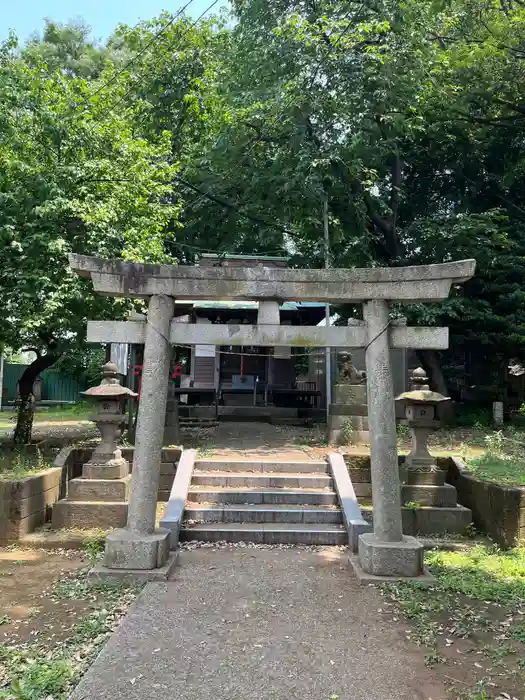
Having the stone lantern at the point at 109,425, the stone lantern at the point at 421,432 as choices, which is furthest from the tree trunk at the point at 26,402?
the stone lantern at the point at 421,432

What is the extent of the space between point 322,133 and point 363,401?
791 cm

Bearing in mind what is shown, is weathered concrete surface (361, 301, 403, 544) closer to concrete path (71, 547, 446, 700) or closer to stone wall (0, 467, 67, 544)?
concrete path (71, 547, 446, 700)

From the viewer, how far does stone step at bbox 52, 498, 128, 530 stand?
7992 mm

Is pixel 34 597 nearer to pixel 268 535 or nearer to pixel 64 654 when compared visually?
pixel 64 654

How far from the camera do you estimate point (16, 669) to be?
3.82 meters

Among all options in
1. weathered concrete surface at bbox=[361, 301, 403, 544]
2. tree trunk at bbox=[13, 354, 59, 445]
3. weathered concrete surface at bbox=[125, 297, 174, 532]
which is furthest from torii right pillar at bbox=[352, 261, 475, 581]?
tree trunk at bbox=[13, 354, 59, 445]

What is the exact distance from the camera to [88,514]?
8062 mm

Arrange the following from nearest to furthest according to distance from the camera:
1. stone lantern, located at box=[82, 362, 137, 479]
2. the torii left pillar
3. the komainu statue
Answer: the torii left pillar, stone lantern, located at box=[82, 362, 137, 479], the komainu statue

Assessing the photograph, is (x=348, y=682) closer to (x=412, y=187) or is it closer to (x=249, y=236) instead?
(x=412, y=187)

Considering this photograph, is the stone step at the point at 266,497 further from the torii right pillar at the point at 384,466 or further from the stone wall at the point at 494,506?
the stone wall at the point at 494,506

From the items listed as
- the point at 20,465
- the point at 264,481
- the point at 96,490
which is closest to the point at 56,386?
the point at 20,465

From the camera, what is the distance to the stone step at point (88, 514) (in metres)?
7.99

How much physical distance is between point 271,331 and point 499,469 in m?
5.14

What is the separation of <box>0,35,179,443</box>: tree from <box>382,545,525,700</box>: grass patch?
6714 millimetres
